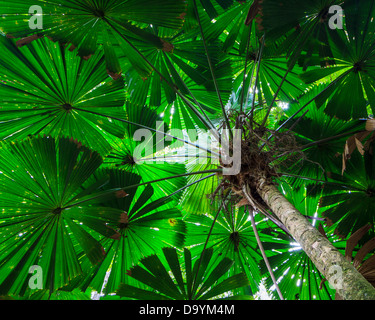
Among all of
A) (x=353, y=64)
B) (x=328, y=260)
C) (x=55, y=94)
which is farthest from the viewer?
(x=353, y=64)

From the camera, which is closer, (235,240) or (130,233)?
(130,233)

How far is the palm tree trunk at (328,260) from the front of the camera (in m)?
0.87

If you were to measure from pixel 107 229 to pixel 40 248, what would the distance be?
44cm

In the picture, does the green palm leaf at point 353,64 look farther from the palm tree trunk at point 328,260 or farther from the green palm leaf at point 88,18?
the palm tree trunk at point 328,260

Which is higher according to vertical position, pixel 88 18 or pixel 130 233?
pixel 88 18

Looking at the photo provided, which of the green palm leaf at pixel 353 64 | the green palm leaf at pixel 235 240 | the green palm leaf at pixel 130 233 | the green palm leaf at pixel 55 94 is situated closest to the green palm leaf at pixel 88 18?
the green palm leaf at pixel 55 94

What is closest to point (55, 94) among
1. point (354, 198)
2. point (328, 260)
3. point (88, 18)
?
point (88, 18)

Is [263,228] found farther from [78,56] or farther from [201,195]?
[78,56]

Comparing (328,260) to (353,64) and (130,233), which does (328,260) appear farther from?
(353,64)

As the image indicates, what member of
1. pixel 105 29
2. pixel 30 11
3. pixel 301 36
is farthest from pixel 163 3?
pixel 301 36

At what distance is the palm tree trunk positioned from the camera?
0.87 meters

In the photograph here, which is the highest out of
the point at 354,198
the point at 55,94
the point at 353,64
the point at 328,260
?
the point at 353,64

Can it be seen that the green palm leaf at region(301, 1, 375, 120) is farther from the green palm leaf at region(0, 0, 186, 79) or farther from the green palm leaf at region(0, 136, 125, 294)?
the green palm leaf at region(0, 136, 125, 294)

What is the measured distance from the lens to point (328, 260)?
99cm
